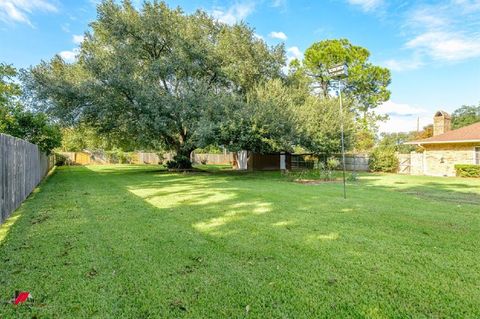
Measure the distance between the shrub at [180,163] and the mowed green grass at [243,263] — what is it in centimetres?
1229

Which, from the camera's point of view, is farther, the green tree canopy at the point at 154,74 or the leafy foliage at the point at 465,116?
the leafy foliage at the point at 465,116

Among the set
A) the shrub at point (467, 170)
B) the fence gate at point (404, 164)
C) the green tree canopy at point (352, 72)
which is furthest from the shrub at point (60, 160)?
the shrub at point (467, 170)

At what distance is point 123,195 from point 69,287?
600cm

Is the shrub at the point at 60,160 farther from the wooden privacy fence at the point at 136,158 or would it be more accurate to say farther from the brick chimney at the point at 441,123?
the brick chimney at the point at 441,123

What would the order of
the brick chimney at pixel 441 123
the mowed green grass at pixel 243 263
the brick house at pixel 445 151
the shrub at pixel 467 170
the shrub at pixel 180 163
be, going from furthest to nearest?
the brick chimney at pixel 441 123 < the shrub at pixel 180 163 < the brick house at pixel 445 151 < the shrub at pixel 467 170 < the mowed green grass at pixel 243 263

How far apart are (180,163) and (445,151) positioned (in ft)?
52.8

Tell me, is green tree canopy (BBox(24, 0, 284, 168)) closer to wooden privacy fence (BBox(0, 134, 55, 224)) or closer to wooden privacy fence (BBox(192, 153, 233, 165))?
wooden privacy fence (BBox(0, 134, 55, 224))

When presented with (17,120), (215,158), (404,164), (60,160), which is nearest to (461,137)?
(404,164)

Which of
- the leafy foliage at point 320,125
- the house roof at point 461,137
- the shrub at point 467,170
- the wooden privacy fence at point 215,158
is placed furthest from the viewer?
the wooden privacy fence at point 215,158

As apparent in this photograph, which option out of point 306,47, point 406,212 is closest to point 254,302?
point 406,212

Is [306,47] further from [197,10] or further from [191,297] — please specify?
[191,297]

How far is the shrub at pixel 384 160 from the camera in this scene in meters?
20.3

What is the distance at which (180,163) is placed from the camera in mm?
18703

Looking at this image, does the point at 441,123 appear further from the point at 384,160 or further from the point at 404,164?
the point at 384,160
